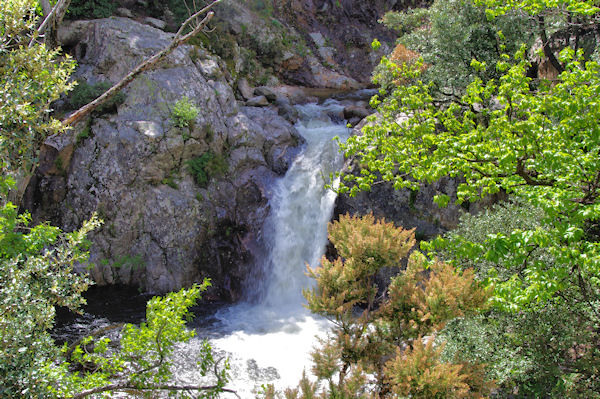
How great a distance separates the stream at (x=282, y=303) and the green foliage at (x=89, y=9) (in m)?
10.5

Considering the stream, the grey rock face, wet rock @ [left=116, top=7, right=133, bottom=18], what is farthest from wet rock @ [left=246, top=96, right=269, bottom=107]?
wet rock @ [left=116, top=7, right=133, bottom=18]

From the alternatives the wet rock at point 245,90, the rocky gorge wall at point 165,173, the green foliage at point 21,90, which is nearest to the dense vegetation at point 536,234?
the green foliage at point 21,90

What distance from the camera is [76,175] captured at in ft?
46.8

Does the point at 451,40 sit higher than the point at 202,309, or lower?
higher

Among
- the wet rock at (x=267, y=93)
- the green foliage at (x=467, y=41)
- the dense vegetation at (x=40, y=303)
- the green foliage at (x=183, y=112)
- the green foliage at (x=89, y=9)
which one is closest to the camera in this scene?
the dense vegetation at (x=40, y=303)

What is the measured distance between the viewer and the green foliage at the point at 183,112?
1497 centimetres

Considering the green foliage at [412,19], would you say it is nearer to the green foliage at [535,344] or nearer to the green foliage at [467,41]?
the green foliage at [467,41]

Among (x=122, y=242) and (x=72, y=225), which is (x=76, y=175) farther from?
(x=122, y=242)

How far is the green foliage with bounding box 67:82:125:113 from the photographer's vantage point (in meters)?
14.6

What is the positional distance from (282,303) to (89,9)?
625 inches

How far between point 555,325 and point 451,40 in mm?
9676

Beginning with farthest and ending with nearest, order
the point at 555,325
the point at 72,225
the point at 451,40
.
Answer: the point at 72,225
the point at 451,40
the point at 555,325

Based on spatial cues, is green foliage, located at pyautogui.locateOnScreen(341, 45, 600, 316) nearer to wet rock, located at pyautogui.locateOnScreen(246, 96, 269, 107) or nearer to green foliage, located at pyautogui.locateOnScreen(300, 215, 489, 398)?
green foliage, located at pyautogui.locateOnScreen(300, 215, 489, 398)

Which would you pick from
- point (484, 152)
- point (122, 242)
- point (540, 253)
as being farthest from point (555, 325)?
point (122, 242)
